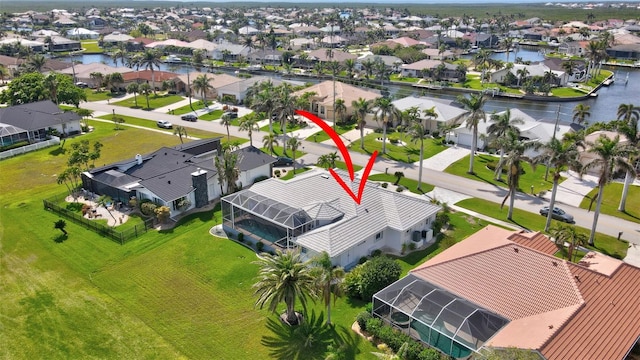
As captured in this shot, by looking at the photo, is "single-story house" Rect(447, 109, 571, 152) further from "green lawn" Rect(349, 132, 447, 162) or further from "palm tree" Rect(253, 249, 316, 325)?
"palm tree" Rect(253, 249, 316, 325)

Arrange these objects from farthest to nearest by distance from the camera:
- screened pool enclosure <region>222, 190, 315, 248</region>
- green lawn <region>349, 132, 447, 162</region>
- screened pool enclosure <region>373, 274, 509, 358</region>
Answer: green lawn <region>349, 132, 447, 162</region> → screened pool enclosure <region>222, 190, 315, 248</region> → screened pool enclosure <region>373, 274, 509, 358</region>

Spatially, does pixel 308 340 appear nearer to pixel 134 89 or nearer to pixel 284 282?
pixel 284 282

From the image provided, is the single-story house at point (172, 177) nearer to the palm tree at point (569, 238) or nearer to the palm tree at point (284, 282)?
the palm tree at point (284, 282)

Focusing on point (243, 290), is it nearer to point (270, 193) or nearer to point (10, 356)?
point (270, 193)

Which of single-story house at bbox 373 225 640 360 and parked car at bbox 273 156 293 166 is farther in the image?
parked car at bbox 273 156 293 166

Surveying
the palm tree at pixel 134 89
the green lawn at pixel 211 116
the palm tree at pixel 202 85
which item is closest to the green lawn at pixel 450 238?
the green lawn at pixel 211 116

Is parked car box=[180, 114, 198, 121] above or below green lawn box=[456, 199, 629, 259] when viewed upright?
above

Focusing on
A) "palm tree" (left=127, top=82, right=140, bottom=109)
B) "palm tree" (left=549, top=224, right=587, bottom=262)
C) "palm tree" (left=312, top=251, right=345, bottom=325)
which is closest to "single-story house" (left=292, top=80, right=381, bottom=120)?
"palm tree" (left=127, top=82, right=140, bottom=109)
